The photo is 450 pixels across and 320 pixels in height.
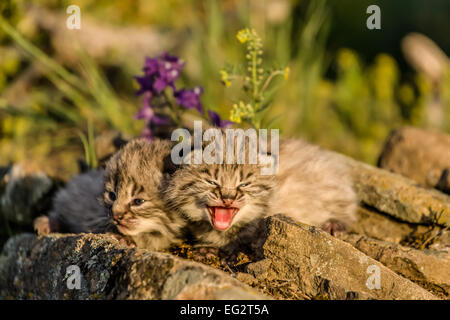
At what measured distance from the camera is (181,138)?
12.9ft

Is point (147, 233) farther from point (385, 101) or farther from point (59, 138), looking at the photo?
point (385, 101)

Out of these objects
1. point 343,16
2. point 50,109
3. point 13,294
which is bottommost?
point 13,294

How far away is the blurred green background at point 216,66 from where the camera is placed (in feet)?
21.6

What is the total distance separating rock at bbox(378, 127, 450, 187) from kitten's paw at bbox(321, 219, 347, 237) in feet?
4.77

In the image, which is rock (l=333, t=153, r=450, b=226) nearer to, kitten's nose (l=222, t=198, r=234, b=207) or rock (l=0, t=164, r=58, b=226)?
kitten's nose (l=222, t=198, r=234, b=207)

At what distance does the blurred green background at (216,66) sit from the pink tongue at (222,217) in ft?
8.96

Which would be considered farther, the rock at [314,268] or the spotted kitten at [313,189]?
the spotted kitten at [313,189]

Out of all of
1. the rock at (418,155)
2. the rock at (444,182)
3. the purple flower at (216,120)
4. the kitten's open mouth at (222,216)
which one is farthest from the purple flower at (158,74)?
the rock at (444,182)

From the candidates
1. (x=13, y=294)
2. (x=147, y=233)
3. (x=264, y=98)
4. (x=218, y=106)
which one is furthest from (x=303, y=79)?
(x=13, y=294)

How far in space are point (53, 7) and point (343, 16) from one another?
18.9 ft

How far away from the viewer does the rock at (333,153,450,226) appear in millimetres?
4133

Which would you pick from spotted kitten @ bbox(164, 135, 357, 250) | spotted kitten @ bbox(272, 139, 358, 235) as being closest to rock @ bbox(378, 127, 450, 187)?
spotted kitten @ bbox(272, 139, 358, 235)

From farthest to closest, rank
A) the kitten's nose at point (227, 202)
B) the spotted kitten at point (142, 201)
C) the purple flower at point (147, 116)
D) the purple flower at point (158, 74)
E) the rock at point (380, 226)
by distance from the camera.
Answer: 1. the purple flower at point (147, 116)
2. the purple flower at point (158, 74)
3. the rock at point (380, 226)
4. the spotted kitten at point (142, 201)
5. the kitten's nose at point (227, 202)

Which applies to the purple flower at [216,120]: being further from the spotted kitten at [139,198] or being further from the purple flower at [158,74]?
the spotted kitten at [139,198]
